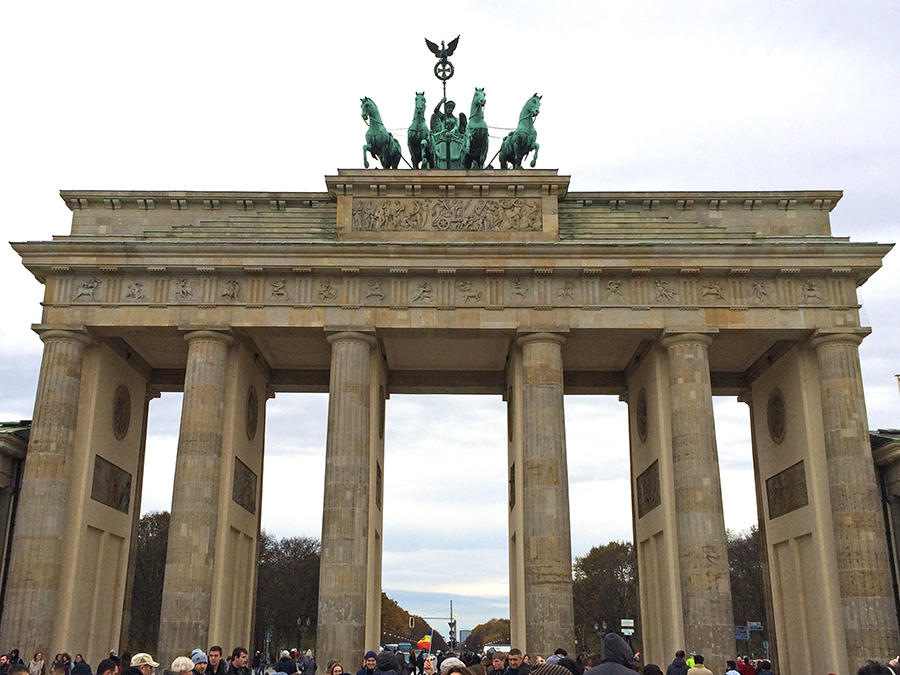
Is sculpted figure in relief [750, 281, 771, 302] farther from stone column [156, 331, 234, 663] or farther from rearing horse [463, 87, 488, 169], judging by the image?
stone column [156, 331, 234, 663]

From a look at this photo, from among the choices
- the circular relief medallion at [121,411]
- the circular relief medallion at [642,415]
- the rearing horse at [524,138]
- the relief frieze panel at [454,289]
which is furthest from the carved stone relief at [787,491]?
the circular relief medallion at [121,411]

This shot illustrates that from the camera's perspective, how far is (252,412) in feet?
113

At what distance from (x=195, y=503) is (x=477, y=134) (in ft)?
56.3

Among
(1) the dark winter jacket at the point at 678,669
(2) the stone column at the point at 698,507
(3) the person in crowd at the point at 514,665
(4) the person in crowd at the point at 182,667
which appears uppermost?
(2) the stone column at the point at 698,507

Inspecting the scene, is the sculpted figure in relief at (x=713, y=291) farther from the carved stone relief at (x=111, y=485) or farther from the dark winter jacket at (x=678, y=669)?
the carved stone relief at (x=111, y=485)

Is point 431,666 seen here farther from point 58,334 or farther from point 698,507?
point 58,334

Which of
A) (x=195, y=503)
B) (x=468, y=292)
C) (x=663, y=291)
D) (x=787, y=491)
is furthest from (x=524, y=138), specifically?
(x=195, y=503)

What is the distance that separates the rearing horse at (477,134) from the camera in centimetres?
3359

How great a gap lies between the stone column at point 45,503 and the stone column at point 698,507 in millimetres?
20209

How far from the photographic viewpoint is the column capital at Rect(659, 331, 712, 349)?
2972cm

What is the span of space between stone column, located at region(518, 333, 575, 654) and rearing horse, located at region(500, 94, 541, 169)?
7834mm

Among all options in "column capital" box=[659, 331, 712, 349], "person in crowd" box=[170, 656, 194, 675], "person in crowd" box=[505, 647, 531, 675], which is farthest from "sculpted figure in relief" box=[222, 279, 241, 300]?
"person in crowd" box=[170, 656, 194, 675]

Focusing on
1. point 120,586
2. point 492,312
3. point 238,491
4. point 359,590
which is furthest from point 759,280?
point 120,586

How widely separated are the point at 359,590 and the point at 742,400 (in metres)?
19.0
